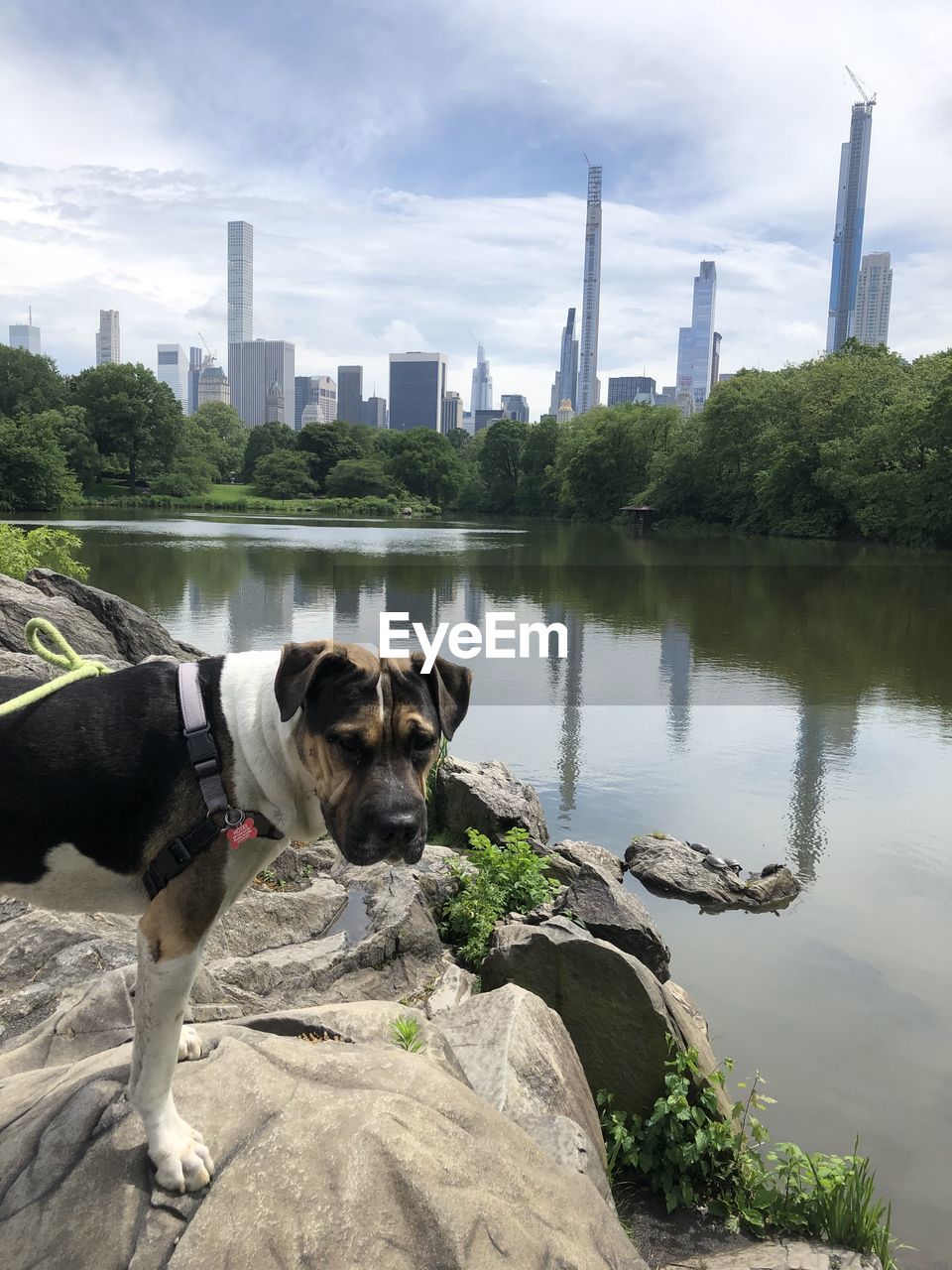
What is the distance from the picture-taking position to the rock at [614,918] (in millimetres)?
7410

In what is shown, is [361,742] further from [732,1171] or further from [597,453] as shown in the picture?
[597,453]

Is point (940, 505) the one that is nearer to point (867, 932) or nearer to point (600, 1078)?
point (867, 932)

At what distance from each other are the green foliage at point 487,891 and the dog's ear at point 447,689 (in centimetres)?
362

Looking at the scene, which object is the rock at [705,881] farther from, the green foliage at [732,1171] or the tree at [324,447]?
the tree at [324,447]

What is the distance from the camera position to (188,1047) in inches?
150

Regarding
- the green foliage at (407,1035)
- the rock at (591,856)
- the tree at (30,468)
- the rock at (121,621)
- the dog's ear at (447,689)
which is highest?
the tree at (30,468)

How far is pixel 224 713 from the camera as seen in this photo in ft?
11.0

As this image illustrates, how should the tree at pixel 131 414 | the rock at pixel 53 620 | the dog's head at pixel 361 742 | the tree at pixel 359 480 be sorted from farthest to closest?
the tree at pixel 359 480 → the tree at pixel 131 414 → the rock at pixel 53 620 → the dog's head at pixel 361 742

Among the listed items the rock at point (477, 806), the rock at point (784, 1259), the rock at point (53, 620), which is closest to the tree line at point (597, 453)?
the rock at point (477, 806)

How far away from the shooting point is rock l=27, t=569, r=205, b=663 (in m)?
13.7

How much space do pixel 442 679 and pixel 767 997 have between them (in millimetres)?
5700

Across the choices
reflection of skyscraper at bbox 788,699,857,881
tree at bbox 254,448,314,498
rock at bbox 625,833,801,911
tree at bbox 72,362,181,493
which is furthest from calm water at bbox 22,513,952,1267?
tree at bbox 254,448,314,498

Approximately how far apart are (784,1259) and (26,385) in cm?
12100

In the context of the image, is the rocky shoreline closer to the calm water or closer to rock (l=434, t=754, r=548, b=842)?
the calm water
